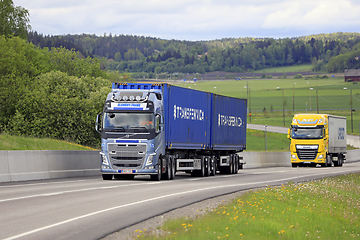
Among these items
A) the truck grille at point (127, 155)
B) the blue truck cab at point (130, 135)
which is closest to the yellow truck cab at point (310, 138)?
the blue truck cab at point (130, 135)

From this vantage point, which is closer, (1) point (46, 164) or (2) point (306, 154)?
(1) point (46, 164)

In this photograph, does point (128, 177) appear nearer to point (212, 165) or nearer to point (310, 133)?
point (212, 165)

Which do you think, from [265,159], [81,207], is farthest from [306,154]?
[81,207]

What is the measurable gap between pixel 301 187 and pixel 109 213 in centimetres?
855

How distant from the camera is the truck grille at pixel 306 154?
140 ft

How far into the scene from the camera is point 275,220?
430 inches

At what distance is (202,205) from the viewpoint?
45.6 feet

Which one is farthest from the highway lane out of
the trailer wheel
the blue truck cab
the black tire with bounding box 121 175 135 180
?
the trailer wheel

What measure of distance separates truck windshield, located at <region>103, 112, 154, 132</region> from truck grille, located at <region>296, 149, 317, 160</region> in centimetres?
2352

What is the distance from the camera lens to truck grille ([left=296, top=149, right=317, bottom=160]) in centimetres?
4266

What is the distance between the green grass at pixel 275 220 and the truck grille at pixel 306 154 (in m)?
27.1

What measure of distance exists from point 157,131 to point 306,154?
23431mm

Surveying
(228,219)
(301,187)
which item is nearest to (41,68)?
(301,187)

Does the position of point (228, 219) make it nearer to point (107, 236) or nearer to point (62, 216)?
point (107, 236)
